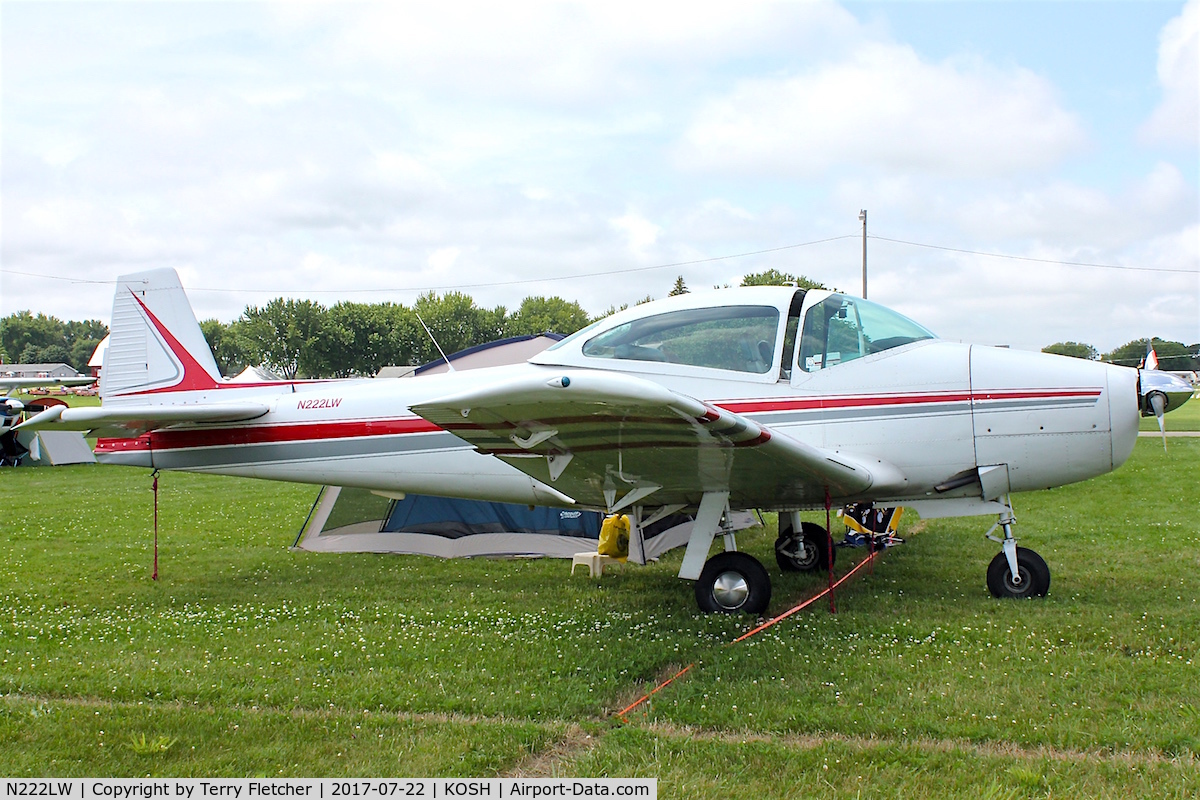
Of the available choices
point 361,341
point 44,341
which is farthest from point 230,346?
point 44,341

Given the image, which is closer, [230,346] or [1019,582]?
[1019,582]

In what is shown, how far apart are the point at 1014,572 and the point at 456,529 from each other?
542 cm

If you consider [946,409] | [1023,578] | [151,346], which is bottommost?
[1023,578]

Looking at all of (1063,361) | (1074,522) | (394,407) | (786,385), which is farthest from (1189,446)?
(394,407)

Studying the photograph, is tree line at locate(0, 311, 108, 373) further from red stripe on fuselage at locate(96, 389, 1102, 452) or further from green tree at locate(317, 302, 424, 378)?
red stripe on fuselage at locate(96, 389, 1102, 452)

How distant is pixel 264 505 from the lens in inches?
532

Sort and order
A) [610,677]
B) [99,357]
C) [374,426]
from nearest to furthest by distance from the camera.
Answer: [610,677] < [374,426] < [99,357]

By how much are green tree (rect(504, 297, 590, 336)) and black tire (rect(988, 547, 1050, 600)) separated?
236 ft

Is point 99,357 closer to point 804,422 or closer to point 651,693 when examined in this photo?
point 804,422

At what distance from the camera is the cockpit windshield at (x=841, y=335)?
6301mm

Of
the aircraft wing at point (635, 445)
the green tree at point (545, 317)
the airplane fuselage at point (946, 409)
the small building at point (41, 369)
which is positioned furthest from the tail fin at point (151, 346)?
the small building at point (41, 369)

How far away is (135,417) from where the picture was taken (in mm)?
6906

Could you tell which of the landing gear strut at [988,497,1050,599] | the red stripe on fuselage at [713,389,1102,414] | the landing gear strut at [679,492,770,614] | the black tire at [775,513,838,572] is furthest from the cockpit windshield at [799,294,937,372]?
the black tire at [775,513,838,572]

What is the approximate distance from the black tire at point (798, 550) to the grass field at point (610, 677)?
0.43m
